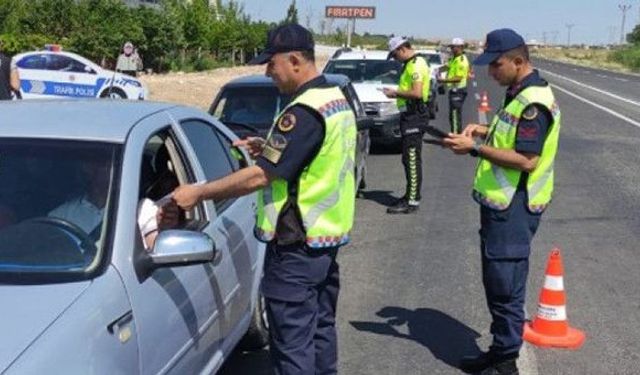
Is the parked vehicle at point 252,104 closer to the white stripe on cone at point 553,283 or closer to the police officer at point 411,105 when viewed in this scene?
the police officer at point 411,105

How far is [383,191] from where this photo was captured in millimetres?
10898

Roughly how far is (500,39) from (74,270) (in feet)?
8.49

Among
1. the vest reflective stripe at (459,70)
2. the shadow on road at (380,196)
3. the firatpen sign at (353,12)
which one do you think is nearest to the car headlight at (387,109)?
the vest reflective stripe at (459,70)

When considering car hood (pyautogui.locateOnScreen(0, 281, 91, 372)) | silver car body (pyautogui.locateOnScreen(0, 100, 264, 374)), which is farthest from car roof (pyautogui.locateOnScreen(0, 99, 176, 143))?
car hood (pyautogui.locateOnScreen(0, 281, 91, 372))

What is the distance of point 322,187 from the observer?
3543mm

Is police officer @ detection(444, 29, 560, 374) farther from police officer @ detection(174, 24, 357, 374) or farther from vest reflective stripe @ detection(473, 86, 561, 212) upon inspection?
police officer @ detection(174, 24, 357, 374)

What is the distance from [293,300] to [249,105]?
637 cm

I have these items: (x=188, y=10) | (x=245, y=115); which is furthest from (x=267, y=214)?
(x=188, y=10)

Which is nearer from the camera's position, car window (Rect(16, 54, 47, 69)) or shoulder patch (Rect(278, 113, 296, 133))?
shoulder patch (Rect(278, 113, 296, 133))

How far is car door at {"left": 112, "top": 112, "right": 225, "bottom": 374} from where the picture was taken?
309 cm

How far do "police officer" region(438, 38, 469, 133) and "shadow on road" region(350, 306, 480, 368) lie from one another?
925cm

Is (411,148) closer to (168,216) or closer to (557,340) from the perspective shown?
(557,340)

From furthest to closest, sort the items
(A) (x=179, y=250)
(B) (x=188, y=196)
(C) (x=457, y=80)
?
(C) (x=457, y=80) → (B) (x=188, y=196) → (A) (x=179, y=250)

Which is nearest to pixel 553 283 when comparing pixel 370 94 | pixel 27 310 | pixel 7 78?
pixel 27 310
